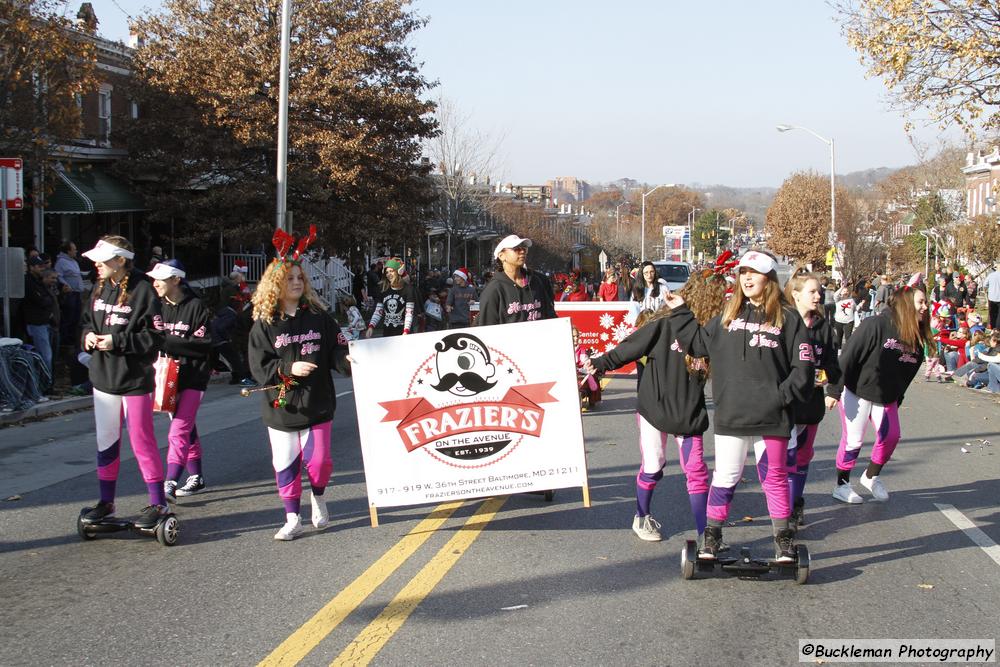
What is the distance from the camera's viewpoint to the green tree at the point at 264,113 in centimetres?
2577

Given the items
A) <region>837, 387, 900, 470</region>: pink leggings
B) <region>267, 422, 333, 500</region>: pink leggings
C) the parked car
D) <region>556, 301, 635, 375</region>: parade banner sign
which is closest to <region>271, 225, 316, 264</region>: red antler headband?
<region>267, 422, 333, 500</region>: pink leggings

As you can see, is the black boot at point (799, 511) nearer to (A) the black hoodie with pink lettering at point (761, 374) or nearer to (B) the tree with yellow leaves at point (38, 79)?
(A) the black hoodie with pink lettering at point (761, 374)

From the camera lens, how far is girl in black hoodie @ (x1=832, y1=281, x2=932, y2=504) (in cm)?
780

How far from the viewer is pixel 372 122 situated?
27094 millimetres

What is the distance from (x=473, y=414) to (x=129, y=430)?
225 cm

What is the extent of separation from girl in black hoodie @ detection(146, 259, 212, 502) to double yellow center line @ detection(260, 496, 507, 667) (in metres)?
2.04

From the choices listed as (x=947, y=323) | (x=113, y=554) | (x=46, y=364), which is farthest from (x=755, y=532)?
(x=947, y=323)

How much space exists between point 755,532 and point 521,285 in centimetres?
252

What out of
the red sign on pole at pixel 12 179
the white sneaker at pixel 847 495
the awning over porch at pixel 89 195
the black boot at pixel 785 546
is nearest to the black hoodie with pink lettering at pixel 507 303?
the white sneaker at pixel 847 495

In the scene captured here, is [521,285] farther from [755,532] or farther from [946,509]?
[946,509]

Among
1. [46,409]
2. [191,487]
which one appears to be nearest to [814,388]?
[191,487]

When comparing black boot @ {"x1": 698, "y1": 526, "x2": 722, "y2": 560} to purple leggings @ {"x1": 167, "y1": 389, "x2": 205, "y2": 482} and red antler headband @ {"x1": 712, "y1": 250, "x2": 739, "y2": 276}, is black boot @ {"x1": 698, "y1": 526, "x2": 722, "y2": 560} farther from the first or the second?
purple leggings @ {"x1": 167, "y1": 389, "x2": 205, "y2": 482}

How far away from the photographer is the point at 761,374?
5641 millimetres

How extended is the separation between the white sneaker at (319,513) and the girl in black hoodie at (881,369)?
3981 mm
